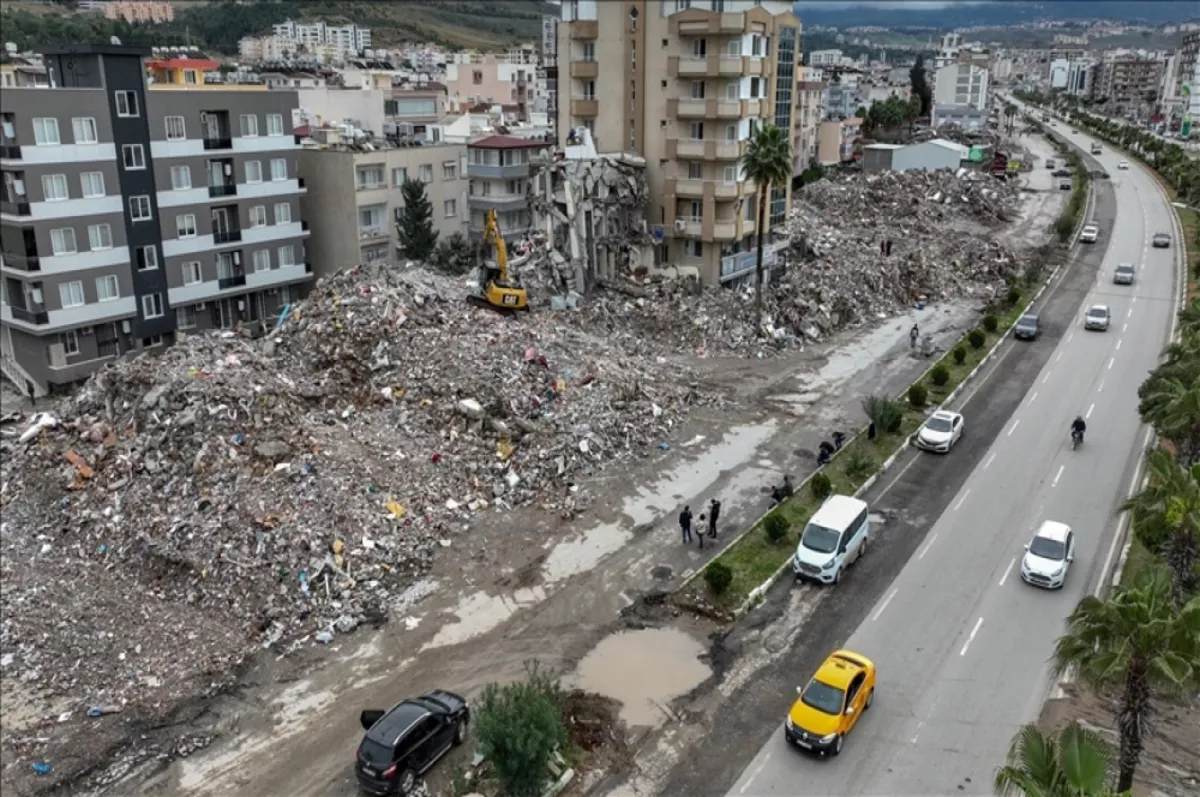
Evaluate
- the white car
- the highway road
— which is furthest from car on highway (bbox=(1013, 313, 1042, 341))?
the white car

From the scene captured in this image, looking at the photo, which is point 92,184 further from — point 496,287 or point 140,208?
point 496,287

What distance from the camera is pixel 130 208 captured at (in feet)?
153

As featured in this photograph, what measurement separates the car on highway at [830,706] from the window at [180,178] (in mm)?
43134

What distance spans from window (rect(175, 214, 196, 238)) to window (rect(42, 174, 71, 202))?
19.5 ft

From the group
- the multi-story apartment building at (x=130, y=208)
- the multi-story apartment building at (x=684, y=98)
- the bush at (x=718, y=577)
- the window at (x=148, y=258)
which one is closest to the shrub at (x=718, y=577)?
the bush at (x=718, y=577)

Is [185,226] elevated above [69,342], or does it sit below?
above

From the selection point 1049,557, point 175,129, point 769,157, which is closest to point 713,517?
point 1049,557

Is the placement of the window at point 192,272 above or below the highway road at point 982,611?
above

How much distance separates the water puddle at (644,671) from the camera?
21.3m

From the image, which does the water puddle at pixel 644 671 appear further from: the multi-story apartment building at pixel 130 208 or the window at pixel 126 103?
the window at pixel 126 103

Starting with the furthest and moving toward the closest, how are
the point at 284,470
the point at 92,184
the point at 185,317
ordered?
the point at 185,317 → the point at 92,184 → the point at 284,470

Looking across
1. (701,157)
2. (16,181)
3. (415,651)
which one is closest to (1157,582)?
(415,651)

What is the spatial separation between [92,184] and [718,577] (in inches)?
1492

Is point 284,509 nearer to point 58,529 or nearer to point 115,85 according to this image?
point 58,529
